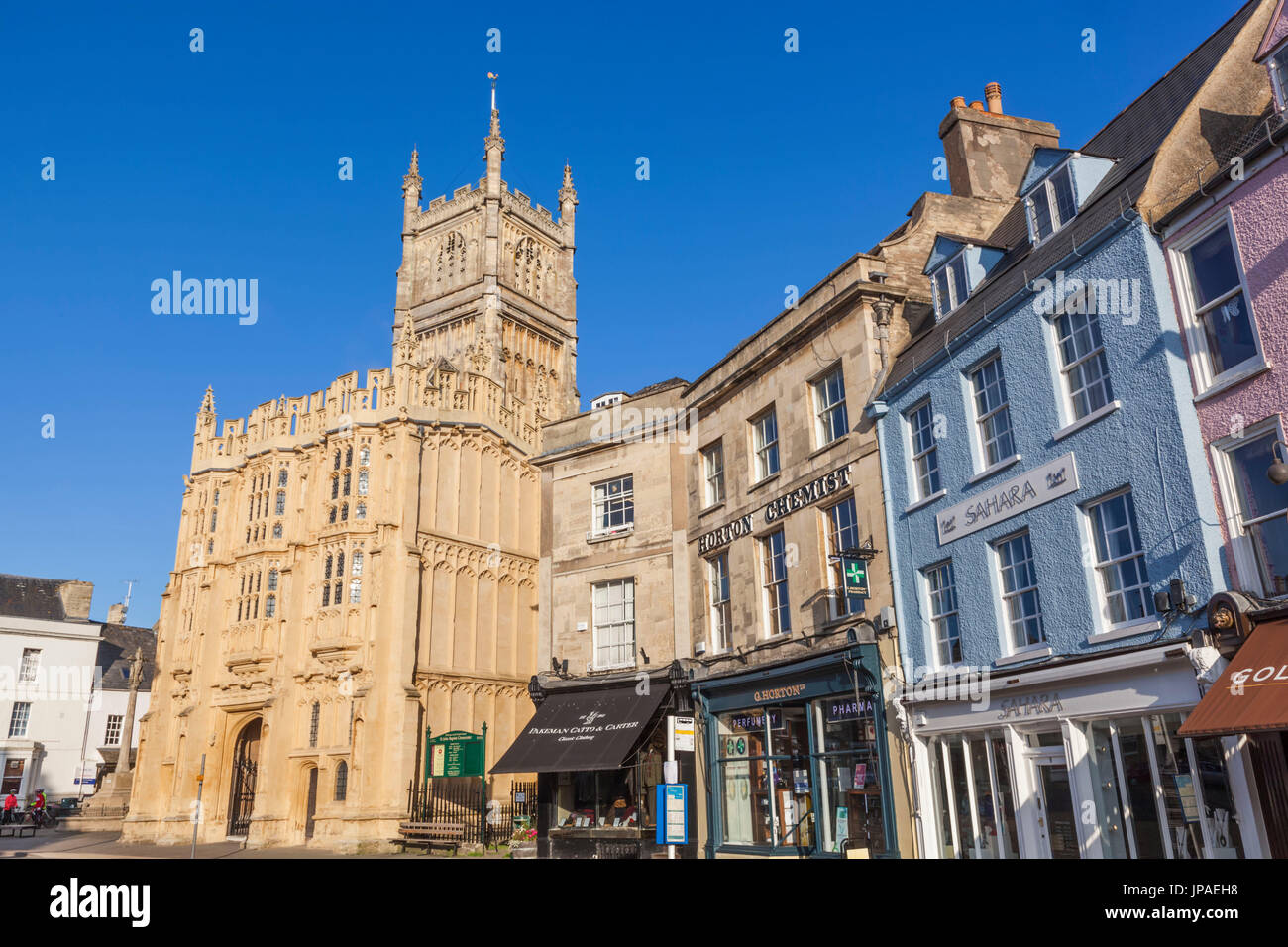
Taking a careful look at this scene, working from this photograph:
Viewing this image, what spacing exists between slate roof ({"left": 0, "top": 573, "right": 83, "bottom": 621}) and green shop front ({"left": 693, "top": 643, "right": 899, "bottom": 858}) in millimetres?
52320

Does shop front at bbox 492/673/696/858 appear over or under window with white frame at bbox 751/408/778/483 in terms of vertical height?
under

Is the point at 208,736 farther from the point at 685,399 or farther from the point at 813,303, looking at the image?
the point at 813,303

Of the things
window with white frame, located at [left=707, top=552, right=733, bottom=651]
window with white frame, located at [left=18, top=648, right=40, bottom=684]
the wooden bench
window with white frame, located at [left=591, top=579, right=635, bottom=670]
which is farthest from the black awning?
window with white frame, located at [left=18, top=648, right=40, bottom=684]

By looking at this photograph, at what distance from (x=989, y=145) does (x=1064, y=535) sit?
12.8 metres

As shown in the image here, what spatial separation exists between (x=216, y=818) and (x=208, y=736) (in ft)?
10.8

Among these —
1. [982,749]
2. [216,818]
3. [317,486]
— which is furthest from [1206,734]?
[216,818]

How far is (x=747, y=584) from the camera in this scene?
2197cm

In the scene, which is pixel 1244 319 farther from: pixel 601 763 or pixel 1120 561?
pixel 601 763

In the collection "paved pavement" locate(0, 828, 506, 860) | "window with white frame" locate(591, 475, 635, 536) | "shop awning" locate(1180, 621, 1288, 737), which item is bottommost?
"paved pavement" locate(0, 828, 506, 860)

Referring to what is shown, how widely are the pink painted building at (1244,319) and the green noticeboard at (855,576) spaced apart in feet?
23.4

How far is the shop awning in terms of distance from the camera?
10.4m

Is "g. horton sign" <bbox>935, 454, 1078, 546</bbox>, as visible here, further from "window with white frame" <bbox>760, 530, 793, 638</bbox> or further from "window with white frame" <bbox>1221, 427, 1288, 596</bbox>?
"window with white frame" <bbox>760, 530, 793, 638</bbox>

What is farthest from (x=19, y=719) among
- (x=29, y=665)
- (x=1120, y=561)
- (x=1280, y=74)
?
(x=1280, y=74)

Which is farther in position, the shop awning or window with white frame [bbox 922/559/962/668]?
window with white frame [bbox 922/559/962/668]
